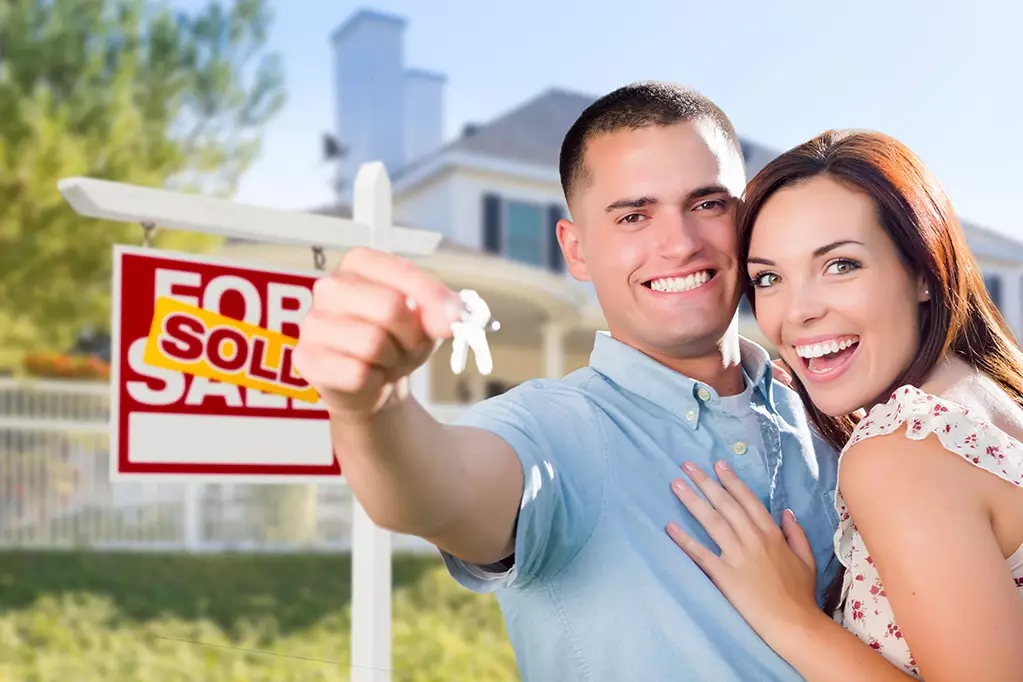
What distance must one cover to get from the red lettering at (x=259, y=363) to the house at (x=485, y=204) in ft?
25.8

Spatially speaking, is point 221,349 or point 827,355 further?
point 221,349

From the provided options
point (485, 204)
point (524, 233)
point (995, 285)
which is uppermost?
point (485, 204)

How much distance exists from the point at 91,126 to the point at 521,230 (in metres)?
5.43

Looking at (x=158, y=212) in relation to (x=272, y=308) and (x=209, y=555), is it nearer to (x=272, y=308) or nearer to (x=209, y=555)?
(x=272, y=308)

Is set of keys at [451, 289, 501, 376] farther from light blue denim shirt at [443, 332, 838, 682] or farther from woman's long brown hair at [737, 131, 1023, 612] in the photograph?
woman's long brown hair at [737, 131, 1023, 612]

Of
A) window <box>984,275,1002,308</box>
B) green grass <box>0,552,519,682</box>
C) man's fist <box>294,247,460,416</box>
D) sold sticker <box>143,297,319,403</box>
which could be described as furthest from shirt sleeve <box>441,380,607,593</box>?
window <box>984,275,1002,308</box>

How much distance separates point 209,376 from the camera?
326 centimetres

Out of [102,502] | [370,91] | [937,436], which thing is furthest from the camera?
[370,91]

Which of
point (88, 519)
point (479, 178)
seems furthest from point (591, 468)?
point (479, 178)

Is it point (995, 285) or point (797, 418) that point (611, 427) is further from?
point (995, 285)

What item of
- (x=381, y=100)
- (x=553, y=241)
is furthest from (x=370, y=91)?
(x=553, y=241)

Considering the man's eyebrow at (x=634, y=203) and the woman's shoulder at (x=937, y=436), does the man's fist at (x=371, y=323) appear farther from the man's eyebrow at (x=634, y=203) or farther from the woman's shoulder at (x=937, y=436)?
the man's eyebrow at (x=634, y=203)

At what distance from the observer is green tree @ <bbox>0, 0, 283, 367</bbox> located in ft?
38.1

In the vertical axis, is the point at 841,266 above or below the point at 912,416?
above
